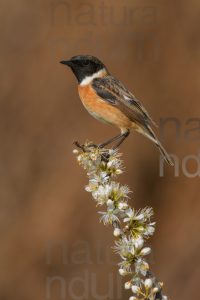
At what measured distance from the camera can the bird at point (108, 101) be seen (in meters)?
5.39

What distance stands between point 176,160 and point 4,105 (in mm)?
2244

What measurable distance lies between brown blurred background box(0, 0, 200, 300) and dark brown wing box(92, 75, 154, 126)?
2.82 m

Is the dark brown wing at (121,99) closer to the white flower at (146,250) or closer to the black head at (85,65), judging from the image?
the black head at (85,65)

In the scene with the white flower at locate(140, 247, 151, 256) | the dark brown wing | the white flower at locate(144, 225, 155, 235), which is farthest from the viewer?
the dark brown wing

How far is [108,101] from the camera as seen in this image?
5.49 m

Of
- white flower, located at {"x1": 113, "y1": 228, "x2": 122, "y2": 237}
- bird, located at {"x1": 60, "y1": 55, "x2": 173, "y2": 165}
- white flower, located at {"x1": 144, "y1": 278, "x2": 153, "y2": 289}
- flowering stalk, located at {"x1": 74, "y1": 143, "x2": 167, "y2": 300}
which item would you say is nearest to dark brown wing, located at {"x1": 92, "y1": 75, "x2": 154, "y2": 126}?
bird, located at {"x1": 60, "y1": 55, "x2": 173, "y2": 165}

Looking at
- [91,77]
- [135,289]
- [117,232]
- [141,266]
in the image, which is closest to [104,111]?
[91,77]

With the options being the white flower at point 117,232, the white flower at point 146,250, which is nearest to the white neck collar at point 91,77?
the white flower at point 117,232

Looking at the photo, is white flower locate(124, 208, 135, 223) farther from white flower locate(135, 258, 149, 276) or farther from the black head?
the black head

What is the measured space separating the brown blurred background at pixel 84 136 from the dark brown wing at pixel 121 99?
9.25 ft

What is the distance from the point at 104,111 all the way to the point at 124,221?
236cm

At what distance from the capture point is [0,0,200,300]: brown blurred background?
335 inches

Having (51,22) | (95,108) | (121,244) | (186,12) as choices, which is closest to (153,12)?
(186,12)

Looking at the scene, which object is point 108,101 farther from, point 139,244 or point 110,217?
point 139,244
